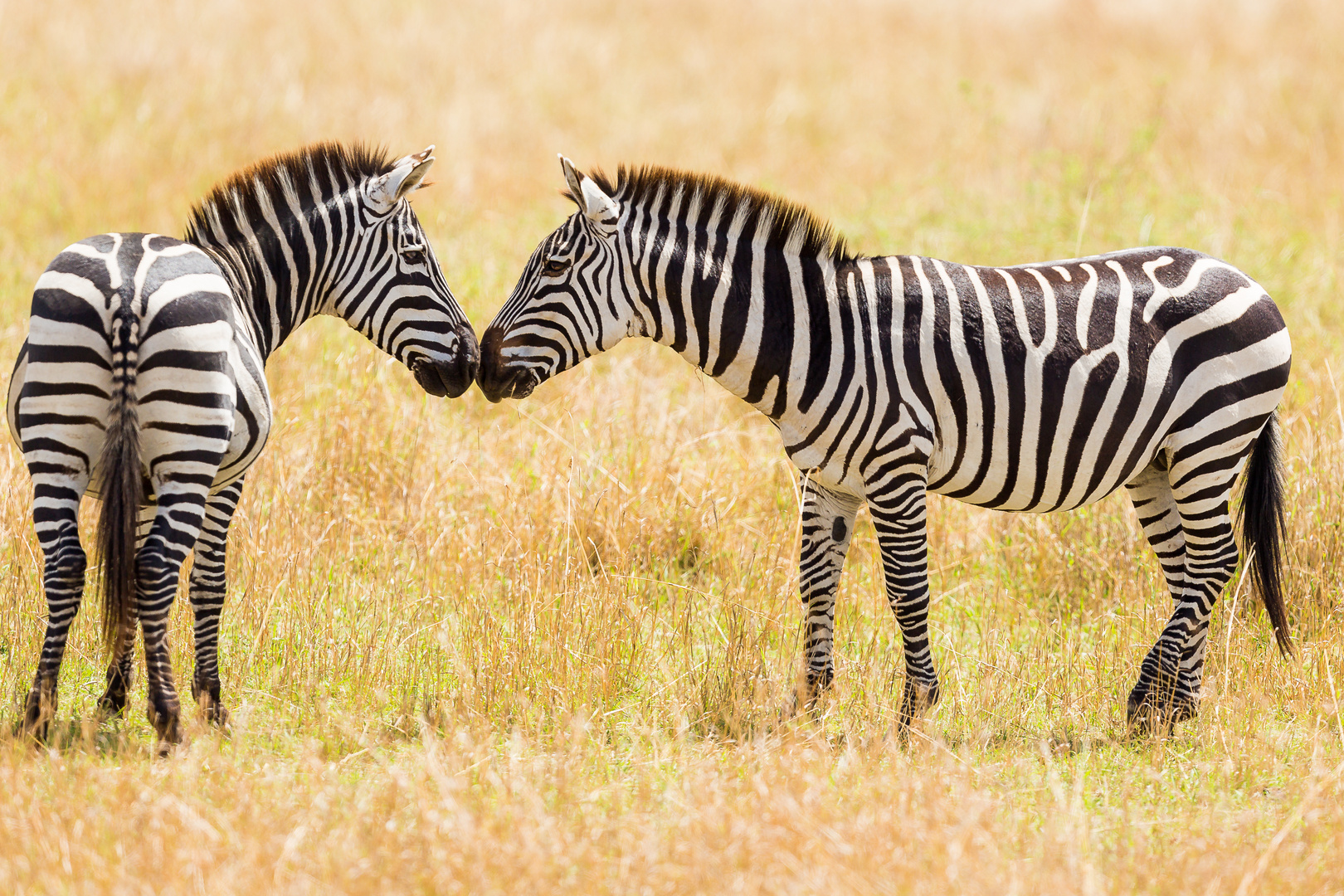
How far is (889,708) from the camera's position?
16.5 feet

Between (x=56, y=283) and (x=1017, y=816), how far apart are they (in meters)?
3.76

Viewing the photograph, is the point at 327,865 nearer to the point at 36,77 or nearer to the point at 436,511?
the point at 436,511

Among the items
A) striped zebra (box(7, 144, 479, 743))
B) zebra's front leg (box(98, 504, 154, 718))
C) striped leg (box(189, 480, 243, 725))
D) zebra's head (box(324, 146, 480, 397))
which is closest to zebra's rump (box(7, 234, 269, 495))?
striped zebra (box(7, 144, 479, 743))

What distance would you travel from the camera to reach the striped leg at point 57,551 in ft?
13.6

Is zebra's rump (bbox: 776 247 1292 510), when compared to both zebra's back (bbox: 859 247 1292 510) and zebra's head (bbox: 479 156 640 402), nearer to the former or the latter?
zebra's back (bbox: 859 247 1292 510)

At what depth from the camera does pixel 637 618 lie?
5.48 m

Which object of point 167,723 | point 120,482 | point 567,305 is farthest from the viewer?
point 567,305

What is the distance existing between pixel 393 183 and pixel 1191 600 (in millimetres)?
3845

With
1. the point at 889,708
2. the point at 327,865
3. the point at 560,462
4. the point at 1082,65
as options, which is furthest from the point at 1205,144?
the point at 327,865

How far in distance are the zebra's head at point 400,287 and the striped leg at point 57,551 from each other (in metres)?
1.39

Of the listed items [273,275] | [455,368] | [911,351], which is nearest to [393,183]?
[273,275]

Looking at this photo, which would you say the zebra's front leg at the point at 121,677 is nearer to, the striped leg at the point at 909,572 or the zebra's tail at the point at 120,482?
the zebra's tail at the point at 120,482

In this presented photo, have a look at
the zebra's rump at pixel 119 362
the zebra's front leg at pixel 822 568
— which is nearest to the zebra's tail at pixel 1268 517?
the zebra's front leg at pixel 822 568

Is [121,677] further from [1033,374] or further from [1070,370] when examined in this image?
[1070,370]
